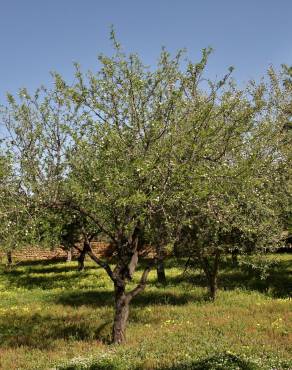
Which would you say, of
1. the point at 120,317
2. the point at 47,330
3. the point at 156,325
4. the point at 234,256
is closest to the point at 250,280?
the point at 234,256

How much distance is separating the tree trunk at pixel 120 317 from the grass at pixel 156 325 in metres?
0.47

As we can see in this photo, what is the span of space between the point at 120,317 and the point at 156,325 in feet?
11.8

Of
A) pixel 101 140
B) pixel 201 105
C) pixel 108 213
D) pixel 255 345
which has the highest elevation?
pixel 201 105

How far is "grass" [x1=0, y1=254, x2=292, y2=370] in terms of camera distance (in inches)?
536

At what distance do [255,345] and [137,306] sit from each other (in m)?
9.82

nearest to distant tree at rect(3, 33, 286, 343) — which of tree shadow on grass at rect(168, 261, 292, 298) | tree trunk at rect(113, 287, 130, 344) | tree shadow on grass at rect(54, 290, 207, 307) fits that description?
tree trunk at rect(113, 287, 130, 344)

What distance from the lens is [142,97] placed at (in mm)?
15445

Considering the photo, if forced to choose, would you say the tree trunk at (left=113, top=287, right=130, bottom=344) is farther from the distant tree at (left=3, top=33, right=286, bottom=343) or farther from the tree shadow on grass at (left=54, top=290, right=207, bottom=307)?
the tree shadow on grass at (left=54, top=290, right=207, bottom=307)

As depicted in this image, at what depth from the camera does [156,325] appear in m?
19.5

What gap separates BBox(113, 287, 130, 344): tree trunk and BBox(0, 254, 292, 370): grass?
0.47m

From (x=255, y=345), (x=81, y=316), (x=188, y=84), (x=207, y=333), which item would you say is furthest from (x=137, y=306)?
(x=188, y=84)

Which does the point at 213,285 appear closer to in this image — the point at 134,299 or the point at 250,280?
the point at 134,299

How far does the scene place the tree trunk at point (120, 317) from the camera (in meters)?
16.4

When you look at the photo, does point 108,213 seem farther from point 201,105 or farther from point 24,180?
point 201,105
